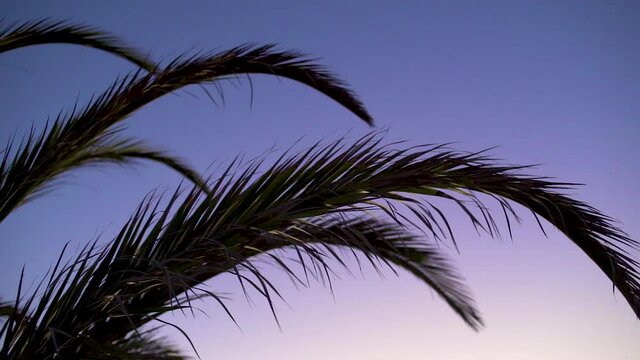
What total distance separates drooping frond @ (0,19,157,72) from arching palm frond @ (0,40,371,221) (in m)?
0.19

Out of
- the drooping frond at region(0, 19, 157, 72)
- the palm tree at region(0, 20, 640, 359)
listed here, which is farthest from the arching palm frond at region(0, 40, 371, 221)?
the palm tree at region(0, 20, 640, 359)

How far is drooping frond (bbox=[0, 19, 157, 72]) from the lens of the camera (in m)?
4.33

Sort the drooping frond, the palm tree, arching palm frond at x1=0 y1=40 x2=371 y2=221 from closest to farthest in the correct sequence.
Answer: the palm tree, arching palm frond at x1=0 y1=40 x2=371 y2=221, the drooping frond

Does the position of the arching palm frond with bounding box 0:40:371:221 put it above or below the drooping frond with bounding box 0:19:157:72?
below

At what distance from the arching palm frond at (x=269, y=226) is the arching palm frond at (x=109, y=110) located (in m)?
1.33

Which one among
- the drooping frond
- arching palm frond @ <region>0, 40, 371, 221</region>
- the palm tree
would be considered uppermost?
the drooping frond

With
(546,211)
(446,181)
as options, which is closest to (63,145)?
(446,181)

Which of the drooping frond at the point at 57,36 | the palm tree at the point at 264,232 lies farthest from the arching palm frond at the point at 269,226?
the drooping frond at the point at 57,36

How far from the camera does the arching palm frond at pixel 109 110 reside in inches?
150

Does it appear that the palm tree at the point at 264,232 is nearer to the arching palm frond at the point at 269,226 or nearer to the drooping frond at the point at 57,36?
the arching palm frond at the point at 269,226

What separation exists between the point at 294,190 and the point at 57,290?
3.01 feet

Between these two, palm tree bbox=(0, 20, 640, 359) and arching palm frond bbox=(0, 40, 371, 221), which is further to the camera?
arching palm frond bbox=(0, 40, 371, 221)

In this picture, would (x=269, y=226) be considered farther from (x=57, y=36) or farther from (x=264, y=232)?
(x=57, y=36)

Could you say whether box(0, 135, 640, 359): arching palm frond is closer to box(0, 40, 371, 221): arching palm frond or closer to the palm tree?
the palm tree
